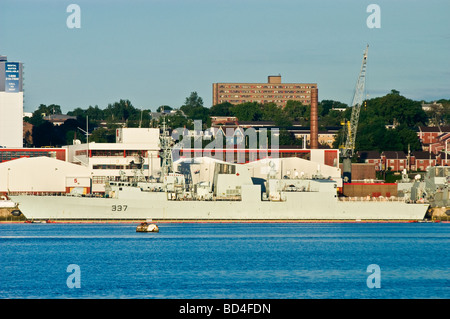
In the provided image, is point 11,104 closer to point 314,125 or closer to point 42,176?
point 42,176

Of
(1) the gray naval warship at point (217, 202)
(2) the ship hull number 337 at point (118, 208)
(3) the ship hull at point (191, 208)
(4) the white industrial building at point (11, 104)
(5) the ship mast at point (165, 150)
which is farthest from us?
(4) the white industrial building at point (11, 104)

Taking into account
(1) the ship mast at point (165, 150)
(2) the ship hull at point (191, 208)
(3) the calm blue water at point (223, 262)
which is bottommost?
(3) the calm blue water at point (223, 262)

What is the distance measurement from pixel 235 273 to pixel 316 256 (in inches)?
422

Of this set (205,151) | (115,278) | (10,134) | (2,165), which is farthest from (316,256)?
(10,134)

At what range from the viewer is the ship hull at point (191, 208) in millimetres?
81750

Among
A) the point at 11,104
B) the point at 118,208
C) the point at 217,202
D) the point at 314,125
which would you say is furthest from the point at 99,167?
the point at 314,125

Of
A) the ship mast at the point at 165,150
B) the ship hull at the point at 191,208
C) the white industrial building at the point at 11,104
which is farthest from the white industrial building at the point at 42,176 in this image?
the white industrial building at the point at 11,104

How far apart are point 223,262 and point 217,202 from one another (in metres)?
33.7

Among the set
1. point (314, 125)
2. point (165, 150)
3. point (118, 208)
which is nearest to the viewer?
point (118, 208)

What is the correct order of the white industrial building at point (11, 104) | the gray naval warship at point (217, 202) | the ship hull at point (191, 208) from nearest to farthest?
the ship hull at point (191, 208) → the gray naval warship at point (217, 202) → the white industrial building at point (11, 104)

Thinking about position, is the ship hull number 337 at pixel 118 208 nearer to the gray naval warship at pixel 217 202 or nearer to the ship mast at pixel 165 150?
the gray naval warship at pixel 217 202

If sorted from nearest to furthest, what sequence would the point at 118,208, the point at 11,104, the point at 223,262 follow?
1. the point at 223,262
2. the point at 118,208
3. the point at 11,104

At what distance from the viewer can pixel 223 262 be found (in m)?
50.0
